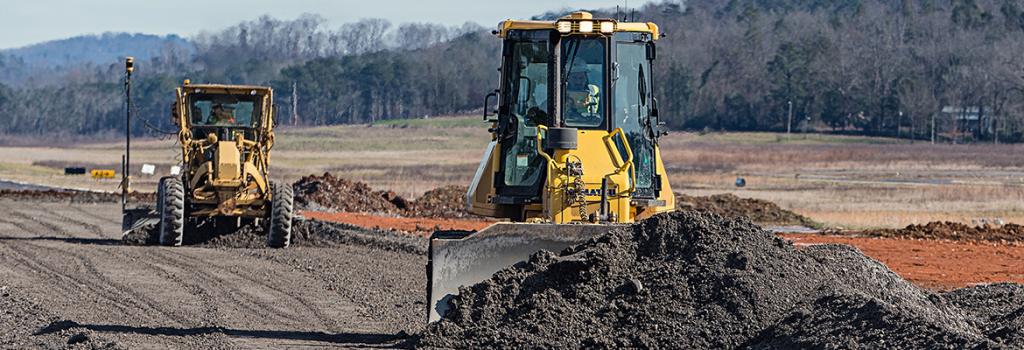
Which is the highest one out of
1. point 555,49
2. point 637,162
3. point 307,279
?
point 555,49

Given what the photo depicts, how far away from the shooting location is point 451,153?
308 feet

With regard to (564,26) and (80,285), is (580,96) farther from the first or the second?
(80,285)

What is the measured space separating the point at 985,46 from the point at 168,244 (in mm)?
123572

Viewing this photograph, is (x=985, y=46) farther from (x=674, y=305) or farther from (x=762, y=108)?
(x=674, y=305)

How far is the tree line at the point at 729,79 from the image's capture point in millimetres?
116438

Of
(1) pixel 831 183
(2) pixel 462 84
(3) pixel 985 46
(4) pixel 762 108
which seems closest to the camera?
(1) pixel 831 183

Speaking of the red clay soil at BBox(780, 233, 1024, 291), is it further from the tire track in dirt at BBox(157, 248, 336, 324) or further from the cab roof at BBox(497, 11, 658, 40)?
the tire track in dirt at BBox(157, 248, 336, 324)

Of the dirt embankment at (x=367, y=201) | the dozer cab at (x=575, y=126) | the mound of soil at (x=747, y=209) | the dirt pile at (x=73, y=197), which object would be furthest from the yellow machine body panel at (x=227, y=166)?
the dirt pile at (x=73, y=197)

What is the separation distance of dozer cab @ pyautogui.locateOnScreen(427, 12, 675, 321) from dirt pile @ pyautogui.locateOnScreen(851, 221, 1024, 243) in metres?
14.9

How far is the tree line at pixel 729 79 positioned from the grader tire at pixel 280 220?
3112 inches

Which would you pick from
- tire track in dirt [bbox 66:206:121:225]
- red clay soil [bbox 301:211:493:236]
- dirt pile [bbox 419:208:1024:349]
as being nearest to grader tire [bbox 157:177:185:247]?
red clay soil [bbox 301:211:493:236]

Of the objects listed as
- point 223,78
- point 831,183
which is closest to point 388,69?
point 223,78

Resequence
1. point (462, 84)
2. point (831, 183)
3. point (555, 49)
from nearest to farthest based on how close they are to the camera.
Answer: point (555, 49) → point (831, 183) → point (462, 84)

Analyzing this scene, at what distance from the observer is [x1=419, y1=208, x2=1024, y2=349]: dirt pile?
36.9 feet
